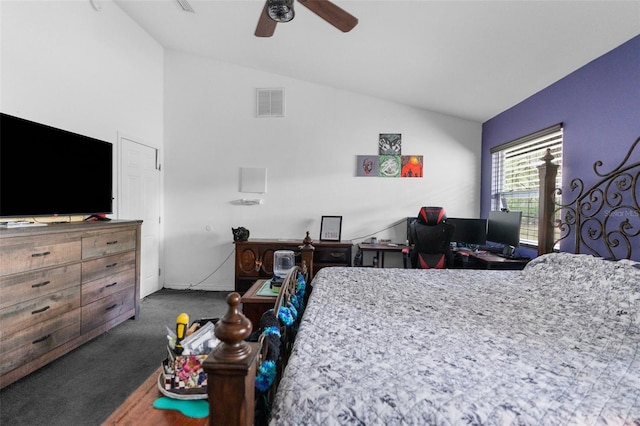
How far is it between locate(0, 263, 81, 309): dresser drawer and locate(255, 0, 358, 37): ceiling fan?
224cm

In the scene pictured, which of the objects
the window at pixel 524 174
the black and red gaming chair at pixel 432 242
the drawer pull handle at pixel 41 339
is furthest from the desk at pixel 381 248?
the drawer pull handle at pixel 41 339

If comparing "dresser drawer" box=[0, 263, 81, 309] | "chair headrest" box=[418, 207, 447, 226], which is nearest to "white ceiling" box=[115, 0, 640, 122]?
"chair headrest" box=[418, 207, 447, 226]

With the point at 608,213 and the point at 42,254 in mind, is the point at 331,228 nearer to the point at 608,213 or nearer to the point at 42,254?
the point at 608,213

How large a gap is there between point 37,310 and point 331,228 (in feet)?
9.67

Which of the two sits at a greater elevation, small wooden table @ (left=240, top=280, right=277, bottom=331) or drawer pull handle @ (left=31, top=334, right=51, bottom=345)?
small wooden table @ (left=240, top=280, right=277, bottom=331)

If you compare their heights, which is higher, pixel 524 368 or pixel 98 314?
pixel 524 368

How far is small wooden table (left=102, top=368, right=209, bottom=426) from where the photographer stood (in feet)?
3.01

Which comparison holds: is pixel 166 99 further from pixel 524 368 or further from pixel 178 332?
pixel 524 368

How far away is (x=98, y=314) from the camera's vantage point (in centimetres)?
253

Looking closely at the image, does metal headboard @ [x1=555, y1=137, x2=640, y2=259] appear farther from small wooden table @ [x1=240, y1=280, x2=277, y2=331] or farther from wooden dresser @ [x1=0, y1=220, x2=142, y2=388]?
wooden dresser @ [x1=0, y1=220, x2=142, y2=388]

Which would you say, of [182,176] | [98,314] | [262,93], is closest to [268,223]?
[182,176]

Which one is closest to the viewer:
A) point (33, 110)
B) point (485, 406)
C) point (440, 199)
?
point (485, 406)

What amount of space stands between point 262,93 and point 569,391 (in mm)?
4201

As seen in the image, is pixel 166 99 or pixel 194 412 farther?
pixel 166 99
